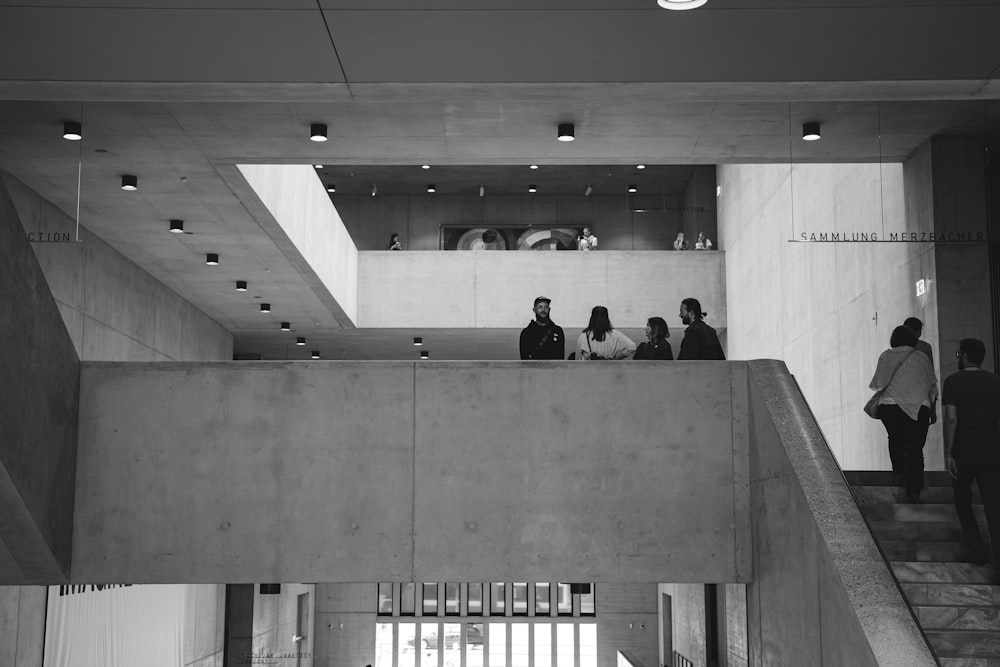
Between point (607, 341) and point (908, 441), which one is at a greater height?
point (607, 341)

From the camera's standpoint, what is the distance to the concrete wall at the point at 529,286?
22422 millimetres

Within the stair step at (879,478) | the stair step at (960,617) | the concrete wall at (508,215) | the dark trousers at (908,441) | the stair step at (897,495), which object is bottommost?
the stair step at (960,617)

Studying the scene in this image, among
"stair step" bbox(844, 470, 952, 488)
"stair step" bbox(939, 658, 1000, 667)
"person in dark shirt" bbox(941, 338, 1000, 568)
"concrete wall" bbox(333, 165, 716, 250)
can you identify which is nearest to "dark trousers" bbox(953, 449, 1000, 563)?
"person in dark shirt" bbox(941, 338, 1000, 568)

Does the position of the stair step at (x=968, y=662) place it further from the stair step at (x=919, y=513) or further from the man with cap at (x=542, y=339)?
the man with cap at (x=542, y=339)

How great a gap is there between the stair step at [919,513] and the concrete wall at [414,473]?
58.2 inches

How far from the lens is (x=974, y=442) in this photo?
7605 mm

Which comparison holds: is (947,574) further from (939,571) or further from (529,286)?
(529,286)

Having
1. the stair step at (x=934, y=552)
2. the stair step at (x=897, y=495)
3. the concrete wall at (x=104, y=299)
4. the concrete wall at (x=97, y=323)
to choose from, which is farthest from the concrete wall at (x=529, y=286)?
the stair step at (x=934, y=552)

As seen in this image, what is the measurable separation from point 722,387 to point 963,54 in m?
3.77

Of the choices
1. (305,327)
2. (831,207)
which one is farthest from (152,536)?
(305,327)

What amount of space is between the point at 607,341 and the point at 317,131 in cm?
397

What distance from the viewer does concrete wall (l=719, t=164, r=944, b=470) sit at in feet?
40.8

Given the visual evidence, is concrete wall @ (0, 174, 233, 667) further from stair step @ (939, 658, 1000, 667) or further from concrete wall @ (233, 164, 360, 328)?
stair step @ (939, 658, 1000, 667)

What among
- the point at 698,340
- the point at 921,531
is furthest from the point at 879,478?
the point at 698,340
